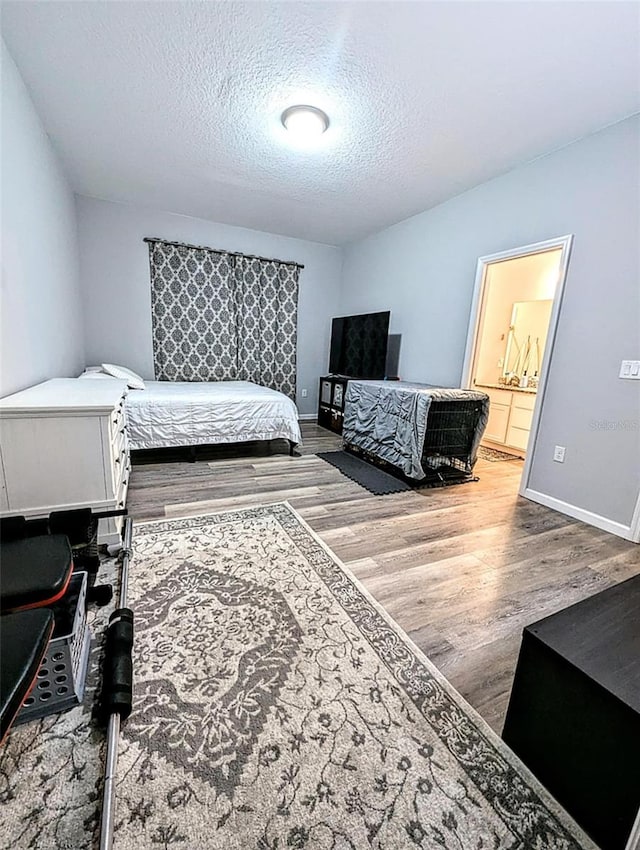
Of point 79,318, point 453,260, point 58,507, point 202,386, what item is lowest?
point 58,507

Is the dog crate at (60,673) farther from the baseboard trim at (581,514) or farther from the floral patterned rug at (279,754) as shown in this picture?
the baseboard trim at (581,514)

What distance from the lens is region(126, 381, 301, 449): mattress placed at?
10.7 ft

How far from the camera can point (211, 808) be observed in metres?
0.91

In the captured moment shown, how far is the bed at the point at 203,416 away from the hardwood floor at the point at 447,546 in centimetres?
26

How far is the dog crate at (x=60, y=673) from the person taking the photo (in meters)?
1.09

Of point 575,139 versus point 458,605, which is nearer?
point 458,605

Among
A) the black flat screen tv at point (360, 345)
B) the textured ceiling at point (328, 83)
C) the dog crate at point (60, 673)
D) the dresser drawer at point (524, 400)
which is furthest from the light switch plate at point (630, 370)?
the dog crate at point (60, 673)

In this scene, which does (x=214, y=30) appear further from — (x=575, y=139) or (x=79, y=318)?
(x=79, y=318)

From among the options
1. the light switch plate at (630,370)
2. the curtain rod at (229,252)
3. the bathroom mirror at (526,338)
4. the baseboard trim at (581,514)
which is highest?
the curtain rod at (229,252)

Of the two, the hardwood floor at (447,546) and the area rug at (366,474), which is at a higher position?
→ the area rug at (366,474)

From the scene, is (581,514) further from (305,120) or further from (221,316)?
(221,316)

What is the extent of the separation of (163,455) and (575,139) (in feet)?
14.0

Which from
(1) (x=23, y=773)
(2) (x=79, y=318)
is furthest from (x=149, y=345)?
(1) (x=23, y=773)

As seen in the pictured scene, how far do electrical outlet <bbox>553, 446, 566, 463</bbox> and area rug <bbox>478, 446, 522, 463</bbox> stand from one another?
1285mm
